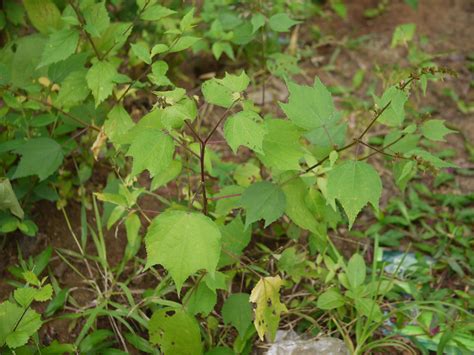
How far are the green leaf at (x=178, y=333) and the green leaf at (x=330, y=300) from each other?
533 millimetres

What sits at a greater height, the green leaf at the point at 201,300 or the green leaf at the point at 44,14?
the green leaf at the point at 44,14

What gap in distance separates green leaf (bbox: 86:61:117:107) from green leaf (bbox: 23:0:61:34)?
1.63 feet

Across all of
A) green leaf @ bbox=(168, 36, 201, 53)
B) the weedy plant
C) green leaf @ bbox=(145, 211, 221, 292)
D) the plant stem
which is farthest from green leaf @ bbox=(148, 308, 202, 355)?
the plant stem

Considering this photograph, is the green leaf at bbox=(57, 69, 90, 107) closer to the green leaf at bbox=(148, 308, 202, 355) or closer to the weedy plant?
the weedy plant

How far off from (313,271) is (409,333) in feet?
1.47

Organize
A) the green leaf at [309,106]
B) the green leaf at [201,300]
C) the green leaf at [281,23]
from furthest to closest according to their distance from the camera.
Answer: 1. the green leaf at [281,23]
2. the green leaf at [201,300]
3. the green leaf at [309,106]

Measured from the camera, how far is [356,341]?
81.4 inches

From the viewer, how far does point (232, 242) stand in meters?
1.94

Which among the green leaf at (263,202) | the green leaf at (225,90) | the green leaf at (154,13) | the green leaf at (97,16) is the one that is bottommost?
the green leaf at (263,202)

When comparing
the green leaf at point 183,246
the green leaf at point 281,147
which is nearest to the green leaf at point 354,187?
the green leaf at point 281,147

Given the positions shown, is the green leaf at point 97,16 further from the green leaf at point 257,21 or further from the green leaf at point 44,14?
the green leaf at point 257,21

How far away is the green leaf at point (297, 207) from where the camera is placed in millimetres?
1854

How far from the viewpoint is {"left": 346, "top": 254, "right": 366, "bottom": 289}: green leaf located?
6.92 ft

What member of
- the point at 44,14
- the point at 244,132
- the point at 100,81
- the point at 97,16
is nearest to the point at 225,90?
the point at 244,132
